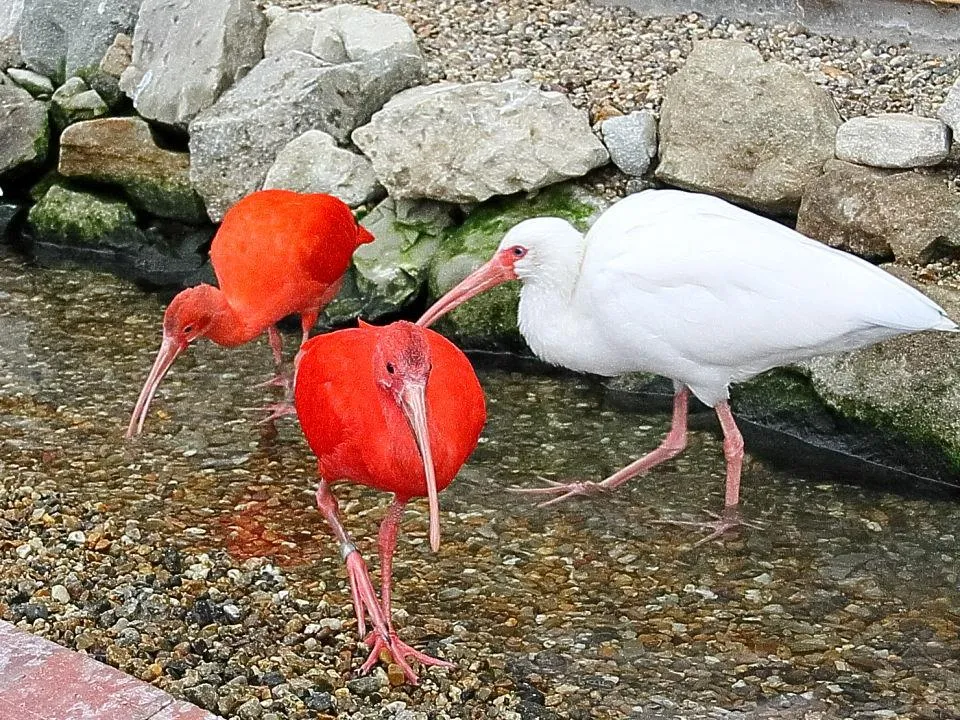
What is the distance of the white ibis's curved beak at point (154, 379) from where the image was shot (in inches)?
141

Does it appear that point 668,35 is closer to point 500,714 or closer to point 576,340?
point 576,340

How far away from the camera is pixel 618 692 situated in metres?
2.99

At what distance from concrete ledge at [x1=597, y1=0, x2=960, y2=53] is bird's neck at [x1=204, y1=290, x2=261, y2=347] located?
9.57 feet

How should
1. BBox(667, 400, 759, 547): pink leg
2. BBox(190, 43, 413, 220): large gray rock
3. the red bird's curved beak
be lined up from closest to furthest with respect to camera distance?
BBox(667, 400, 759, 547): pink leg < the red bird's curved beak < BBox(190, 43, 413, 220): large gray rock

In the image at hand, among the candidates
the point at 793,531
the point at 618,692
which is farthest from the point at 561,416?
the point at 618,692

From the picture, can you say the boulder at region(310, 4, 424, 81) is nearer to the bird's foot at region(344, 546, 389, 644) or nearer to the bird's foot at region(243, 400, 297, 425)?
the bird's foot at region(243, 400, 297, 425)

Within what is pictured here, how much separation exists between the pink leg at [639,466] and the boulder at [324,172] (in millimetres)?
1791

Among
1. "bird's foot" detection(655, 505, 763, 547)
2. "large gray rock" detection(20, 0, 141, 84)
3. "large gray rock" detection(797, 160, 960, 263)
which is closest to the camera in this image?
"bird's foot" detection(655, 505, 763, 547)

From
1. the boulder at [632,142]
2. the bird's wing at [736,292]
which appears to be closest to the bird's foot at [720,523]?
the bird's wing at [736,292]

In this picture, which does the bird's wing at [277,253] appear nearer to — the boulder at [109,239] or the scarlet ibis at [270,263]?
the scarlet ibis at [270,263]

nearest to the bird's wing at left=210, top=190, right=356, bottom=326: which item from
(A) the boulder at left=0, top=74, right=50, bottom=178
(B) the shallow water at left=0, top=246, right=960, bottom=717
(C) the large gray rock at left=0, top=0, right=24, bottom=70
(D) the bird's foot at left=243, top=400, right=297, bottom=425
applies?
(D) the bird's foot at left=243, top=400, right=297, bottom=425

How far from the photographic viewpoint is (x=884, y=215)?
4.43 metres

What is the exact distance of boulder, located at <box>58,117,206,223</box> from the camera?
19.3 feet

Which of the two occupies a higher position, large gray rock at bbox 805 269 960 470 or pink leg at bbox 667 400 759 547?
large gray rock at bbox 805 269 960 470
